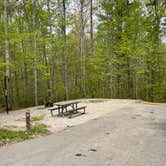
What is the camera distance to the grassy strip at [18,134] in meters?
6.80

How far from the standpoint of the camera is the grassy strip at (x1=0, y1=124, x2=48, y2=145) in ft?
22.3

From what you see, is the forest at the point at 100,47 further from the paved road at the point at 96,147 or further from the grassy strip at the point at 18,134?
the paved road at the point at 96,147

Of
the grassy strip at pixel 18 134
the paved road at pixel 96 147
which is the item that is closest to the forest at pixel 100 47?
the grassy strip at pixel 18 134

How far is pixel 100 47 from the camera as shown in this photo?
20328 mm

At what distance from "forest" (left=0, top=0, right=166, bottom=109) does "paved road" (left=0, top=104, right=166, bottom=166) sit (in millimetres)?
10246

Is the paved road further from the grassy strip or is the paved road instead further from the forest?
the forest

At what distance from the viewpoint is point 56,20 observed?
750 inches

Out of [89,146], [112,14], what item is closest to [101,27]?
[112,14]

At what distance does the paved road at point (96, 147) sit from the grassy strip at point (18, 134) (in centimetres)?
48

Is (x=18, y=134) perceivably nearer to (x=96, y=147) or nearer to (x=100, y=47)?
(x=96, y=147)

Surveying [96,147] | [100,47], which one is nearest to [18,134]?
[96,147]

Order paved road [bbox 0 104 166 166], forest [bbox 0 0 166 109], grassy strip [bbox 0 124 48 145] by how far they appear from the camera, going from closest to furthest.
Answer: paved road [bbox 0 104 166 166] → grassy strip [bbox 0 124 48 145] → forest [bbox 0 0 166 109]

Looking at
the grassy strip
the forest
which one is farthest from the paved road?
the forest

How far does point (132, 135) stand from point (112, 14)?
14935 millimetres
